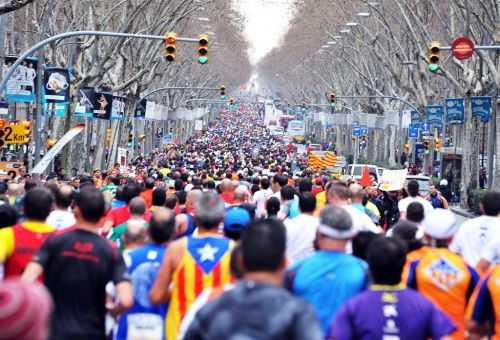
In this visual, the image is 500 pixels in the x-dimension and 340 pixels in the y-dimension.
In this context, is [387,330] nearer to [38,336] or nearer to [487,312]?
[487,312]

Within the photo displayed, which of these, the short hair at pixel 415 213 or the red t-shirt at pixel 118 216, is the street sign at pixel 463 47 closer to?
the red t-shirt at pixel 118 216

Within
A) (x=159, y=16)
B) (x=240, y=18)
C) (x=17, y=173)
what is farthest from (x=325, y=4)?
(x=17, y=173)

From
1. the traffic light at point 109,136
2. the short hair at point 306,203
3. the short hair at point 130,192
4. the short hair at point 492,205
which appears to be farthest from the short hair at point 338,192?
the traffic light at point 109,136

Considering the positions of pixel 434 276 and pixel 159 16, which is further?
pixel 159 16

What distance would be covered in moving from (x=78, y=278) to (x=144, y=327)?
82 cm

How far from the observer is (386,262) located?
561 cm

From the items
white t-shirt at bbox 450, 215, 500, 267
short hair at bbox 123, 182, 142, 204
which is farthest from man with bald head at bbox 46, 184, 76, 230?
white t-shirt at bbox 450, 215, 500, 267

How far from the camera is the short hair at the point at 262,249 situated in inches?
171

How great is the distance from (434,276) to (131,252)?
74.3 inches

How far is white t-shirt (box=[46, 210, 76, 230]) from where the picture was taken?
356 inches

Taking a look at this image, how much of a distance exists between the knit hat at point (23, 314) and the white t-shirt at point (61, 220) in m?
5.87

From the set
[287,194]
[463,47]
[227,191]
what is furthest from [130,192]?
[463,47]

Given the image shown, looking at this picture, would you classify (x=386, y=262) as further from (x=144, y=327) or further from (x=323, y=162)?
(x=323, y=162)

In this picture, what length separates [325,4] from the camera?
2210 inches
